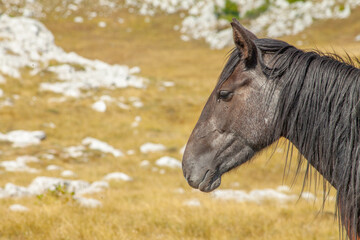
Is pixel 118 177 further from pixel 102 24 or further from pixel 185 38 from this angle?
pixel 102 24

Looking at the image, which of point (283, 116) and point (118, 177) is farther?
point (118, 177)

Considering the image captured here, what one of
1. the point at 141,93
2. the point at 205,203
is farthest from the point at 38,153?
the point at 141,93

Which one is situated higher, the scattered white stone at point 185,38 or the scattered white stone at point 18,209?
the scattered white stone at point 18,209

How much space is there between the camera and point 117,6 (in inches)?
3393

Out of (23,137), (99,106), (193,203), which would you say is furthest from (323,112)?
(99,106)

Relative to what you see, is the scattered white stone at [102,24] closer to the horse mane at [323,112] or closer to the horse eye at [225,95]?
the horse eye at [225,95]

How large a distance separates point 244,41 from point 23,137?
1945cm

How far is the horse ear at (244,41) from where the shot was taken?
2.78 metres

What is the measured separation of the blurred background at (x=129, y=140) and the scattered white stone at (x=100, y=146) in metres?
0.06

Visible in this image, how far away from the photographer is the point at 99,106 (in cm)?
2647

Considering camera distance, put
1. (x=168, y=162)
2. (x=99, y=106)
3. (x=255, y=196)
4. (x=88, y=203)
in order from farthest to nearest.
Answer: (x=99, y=106) < (x=168, y=162) < (x=255, y=196) < (x=88, y=203)

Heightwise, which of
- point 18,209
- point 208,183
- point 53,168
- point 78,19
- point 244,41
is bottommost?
point 53,168

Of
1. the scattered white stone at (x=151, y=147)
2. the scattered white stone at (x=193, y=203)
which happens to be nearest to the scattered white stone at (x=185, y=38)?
the scattered white stone at (x=151, y=147)

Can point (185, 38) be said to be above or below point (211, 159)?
below
